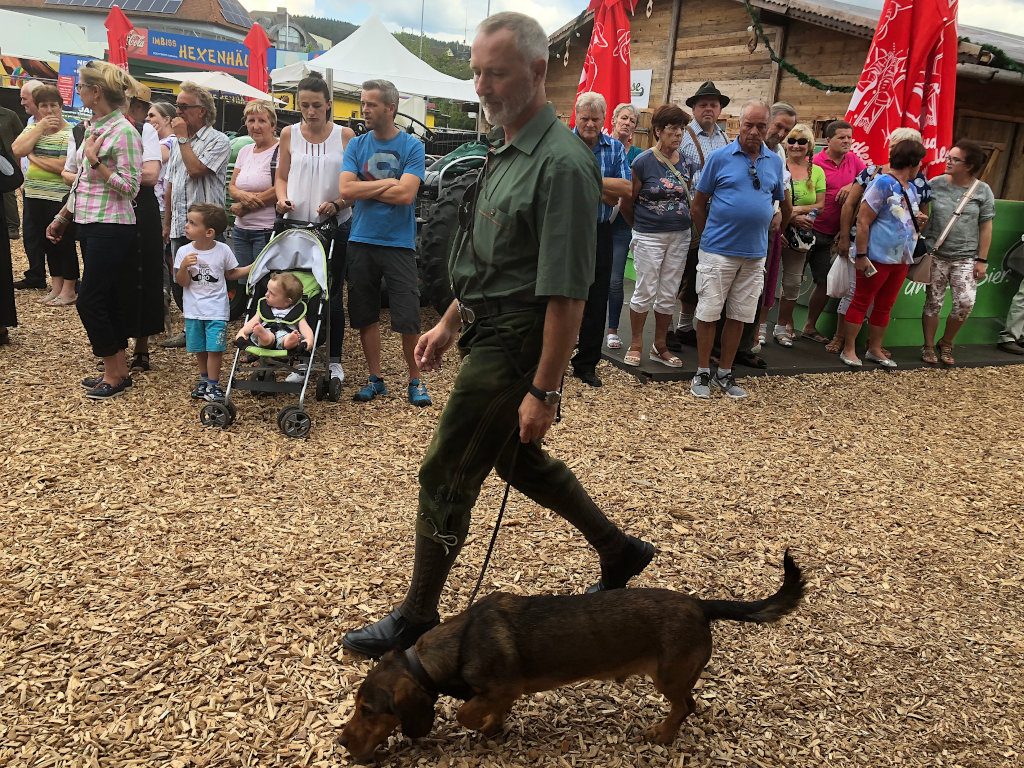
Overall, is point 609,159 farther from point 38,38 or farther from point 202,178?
point 38,38

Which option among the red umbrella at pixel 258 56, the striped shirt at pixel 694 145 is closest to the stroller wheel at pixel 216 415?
the striped shirt at pixel 694 145

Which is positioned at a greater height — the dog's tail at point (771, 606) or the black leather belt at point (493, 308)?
the black leather belt at point (493, 308)

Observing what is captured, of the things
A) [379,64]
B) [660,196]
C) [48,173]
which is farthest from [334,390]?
[379,64]

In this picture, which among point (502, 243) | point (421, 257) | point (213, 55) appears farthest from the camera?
point (213, 55)

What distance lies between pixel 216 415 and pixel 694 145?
15.0ft

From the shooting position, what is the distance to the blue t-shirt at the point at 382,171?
5.14 m

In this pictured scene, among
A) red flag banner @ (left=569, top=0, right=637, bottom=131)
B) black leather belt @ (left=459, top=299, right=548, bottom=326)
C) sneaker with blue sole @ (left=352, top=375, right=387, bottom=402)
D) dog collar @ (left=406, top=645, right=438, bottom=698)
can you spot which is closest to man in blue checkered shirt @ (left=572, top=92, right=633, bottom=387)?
sneaker with blue sole @ (left=352, top=375, right=387, bottom=402)

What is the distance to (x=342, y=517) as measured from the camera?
3.73 m

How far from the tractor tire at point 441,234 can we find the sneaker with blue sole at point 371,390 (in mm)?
1135

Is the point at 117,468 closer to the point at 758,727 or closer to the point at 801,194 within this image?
the point at 758,727

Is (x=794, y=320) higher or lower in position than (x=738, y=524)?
higher

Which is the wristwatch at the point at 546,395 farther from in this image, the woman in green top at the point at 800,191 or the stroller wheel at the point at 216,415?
the woman in green top at the point at 800,191

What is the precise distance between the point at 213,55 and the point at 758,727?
52.4 metres

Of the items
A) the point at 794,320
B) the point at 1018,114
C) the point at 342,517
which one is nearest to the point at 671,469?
the point at 342,517
